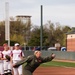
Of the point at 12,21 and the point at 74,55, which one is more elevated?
the point at 12,21

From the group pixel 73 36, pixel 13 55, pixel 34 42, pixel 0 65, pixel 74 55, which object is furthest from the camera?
pixel 34 42

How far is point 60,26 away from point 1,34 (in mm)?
23423

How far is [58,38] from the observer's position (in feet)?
386

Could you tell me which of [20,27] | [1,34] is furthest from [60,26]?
[1,34]

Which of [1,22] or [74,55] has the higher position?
[1,22]

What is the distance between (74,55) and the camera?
155ft

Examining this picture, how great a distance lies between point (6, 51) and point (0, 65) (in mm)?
1212

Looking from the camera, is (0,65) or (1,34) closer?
(0,65)

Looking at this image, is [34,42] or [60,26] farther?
[60,26]

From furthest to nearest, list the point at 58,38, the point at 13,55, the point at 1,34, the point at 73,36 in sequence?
the point at 58,38 < the point at 1,34 < the point at 73,36 < the point at 13,55

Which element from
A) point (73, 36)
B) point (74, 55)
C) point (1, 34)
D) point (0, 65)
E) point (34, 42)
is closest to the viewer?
point (0, 65)

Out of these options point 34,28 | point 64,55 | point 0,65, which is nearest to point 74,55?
point 64,55

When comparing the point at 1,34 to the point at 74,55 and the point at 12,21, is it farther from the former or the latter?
the point at 74,55

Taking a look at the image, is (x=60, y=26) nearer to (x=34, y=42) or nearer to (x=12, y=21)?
(x=12, y=21)
